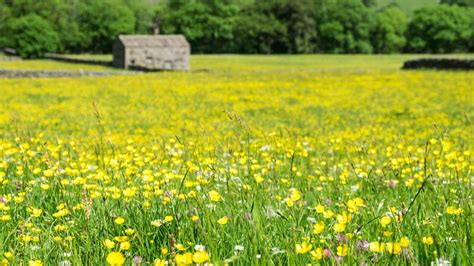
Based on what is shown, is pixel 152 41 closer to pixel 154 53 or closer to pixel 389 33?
pixel 154 53

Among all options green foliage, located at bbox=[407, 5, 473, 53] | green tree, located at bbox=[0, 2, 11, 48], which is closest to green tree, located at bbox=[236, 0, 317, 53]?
green foliage, located at bbox=[407, 5, 473, 53]

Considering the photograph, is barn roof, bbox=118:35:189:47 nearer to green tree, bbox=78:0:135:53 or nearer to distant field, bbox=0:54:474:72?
distant field, bbox=0:54:474:72

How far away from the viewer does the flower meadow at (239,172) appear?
10.3ft

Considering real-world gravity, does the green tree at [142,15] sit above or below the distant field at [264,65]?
above

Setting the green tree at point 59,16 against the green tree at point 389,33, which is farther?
the green tree at point 389,33

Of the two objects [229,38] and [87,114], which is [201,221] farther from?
[229,38]

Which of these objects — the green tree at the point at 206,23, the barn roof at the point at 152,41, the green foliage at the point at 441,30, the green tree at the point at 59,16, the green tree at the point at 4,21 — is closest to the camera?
the barn roof at the point at 152,41

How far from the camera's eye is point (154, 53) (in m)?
66.4

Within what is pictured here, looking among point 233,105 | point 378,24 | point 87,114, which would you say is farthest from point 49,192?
point 378,24

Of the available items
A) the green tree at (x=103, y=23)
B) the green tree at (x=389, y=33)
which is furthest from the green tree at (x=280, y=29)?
the green tree at (x=103, y=23)

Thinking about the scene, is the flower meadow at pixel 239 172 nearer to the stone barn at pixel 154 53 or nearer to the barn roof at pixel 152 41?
the stone barn at pixel 154 53

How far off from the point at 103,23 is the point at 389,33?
71.1 m

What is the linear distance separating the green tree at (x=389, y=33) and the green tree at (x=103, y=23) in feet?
205

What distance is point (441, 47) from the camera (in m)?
124
